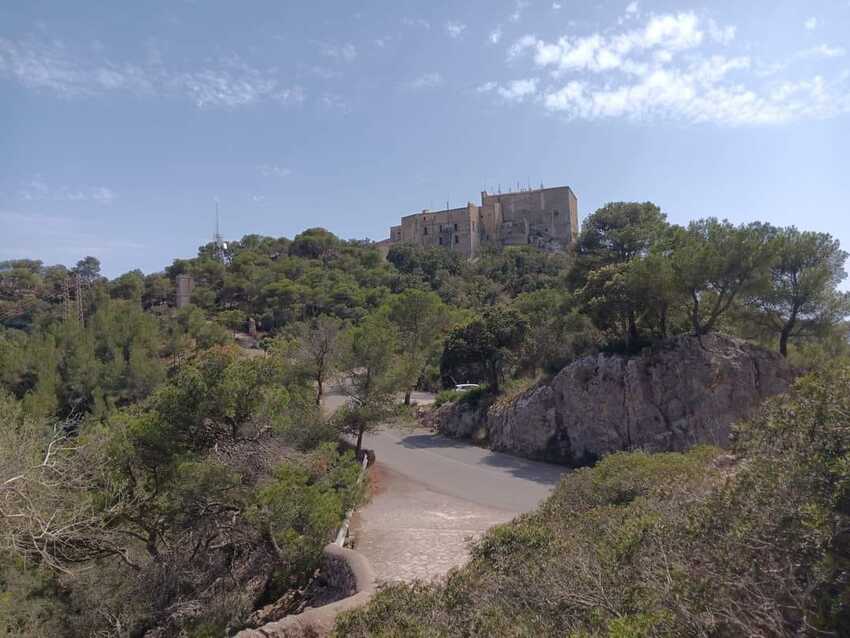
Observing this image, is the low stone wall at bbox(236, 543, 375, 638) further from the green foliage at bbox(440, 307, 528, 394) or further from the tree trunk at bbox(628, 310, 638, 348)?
the green foliage at bbox(440, 307, 528, 394)

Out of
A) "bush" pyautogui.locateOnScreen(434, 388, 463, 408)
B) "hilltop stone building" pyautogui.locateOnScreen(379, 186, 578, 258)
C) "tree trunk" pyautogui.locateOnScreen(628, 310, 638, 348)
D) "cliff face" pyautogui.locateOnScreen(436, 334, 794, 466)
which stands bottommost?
"bush" pyautogui.locateOnScreen(434, 388, 463, 408)

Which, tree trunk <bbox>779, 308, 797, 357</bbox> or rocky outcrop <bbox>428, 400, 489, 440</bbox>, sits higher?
tree trunk <bbox>779, 308, 797, 357</bbox>

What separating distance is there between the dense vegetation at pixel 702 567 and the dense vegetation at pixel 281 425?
74 mm

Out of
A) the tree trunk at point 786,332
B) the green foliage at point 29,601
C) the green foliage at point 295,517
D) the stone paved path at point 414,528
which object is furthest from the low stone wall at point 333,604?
the tree trunk at point 786,332

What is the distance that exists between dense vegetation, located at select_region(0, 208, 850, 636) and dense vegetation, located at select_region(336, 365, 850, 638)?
0.07 m

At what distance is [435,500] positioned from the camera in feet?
39.0

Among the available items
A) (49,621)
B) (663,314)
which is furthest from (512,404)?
(49,621)

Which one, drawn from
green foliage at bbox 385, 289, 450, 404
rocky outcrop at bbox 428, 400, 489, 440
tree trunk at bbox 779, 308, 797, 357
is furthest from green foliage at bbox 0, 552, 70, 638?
green foliage at bbox 385, 289, 450, 404

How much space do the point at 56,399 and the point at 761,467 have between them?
2528 centimetres

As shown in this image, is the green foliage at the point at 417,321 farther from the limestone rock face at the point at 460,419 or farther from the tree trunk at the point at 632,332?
the tree trunk at the point at 632,332

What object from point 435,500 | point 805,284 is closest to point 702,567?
point 435,500

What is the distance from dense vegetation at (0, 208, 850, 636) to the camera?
6523 mm

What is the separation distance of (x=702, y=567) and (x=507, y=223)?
62365 mm

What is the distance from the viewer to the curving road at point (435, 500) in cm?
871
